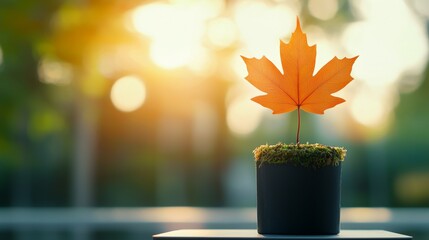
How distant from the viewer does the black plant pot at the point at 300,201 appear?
7.02 feet

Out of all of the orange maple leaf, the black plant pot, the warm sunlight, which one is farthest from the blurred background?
the black plant pot

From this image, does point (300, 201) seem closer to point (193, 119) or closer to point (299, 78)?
point (299, 78)

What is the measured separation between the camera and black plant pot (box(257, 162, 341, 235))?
7.02 feet

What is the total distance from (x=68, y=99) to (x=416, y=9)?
15.2 feet

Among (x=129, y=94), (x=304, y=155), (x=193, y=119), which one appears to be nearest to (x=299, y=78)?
(x=304, y=155)

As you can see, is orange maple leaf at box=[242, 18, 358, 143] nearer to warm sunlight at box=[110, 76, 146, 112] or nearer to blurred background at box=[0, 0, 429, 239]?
blurred background at box=[0, 0, 429, 239]

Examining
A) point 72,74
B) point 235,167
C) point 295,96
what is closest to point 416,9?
point 235,167

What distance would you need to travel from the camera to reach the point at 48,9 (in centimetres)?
776

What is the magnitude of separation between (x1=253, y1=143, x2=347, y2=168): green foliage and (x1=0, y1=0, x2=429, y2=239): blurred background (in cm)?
666

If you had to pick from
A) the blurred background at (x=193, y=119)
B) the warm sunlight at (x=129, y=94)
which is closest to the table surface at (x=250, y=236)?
the blurred background at (x=193, y=119)

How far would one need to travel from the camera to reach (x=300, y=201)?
84.5 inches

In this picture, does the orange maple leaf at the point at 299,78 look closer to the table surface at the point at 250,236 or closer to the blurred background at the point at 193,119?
the table surface at the point at 250,236

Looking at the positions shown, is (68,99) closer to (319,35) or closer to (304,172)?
(319,35)

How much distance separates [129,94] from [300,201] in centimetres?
775
